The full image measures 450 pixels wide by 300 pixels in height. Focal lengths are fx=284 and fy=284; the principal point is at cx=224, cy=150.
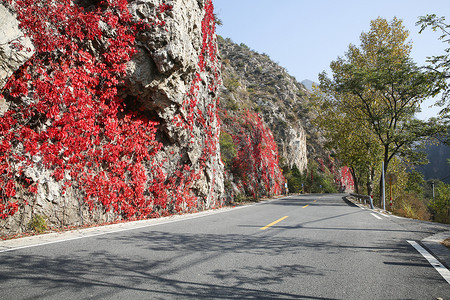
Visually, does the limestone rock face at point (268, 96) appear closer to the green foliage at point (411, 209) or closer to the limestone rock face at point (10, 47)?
the green foliage at point (411, 209)

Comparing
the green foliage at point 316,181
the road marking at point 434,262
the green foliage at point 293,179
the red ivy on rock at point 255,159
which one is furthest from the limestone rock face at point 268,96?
the road marking at point 434,262

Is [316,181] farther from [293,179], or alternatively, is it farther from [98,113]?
[98,113]

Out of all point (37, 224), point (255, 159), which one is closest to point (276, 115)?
point (255, 159)

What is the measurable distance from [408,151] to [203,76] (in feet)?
50.9

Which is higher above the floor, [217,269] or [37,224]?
[37,224]

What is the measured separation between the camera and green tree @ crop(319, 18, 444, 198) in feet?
57.7

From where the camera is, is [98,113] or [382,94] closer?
[98,113]

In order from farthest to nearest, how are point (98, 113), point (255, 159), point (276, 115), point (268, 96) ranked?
point (268, 96)
point (276, 115)
point (255, 159)
point (98, 113)

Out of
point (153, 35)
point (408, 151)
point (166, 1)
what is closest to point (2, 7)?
point (153, 35)

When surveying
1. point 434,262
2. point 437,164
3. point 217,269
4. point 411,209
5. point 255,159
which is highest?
point 437,164

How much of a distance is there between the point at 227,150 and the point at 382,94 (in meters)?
13.3

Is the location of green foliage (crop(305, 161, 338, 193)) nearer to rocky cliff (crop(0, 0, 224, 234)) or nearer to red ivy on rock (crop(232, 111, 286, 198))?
red ivy on rock (crop(232, 111, 286, 198))

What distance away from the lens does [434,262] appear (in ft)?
14.3

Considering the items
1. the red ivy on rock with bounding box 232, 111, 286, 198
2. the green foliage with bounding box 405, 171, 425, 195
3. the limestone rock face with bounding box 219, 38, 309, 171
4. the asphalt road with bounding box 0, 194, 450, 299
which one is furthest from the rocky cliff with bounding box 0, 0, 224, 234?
the limestone rock face with bounding box 219, 38, 309, 171
